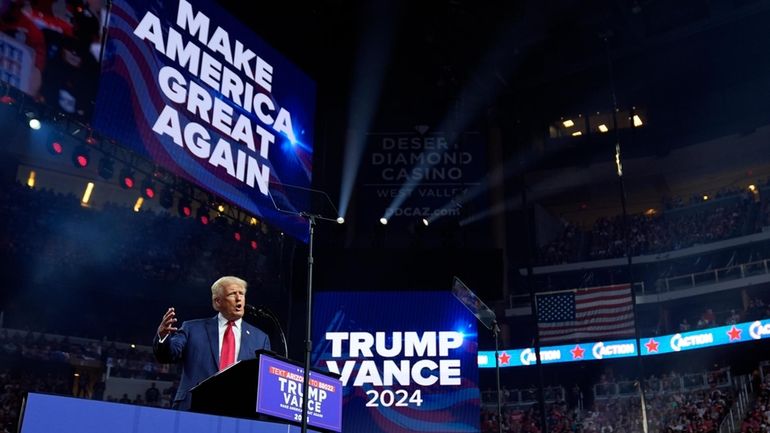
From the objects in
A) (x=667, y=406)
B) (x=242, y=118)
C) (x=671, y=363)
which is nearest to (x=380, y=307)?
(x=242, y=118)

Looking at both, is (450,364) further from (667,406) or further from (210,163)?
(667,406)

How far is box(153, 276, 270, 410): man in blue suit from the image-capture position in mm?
5883

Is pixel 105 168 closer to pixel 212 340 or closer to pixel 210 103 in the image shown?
pixel 210 103

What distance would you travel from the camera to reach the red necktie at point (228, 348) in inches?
241

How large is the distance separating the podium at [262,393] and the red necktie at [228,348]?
1.38ft

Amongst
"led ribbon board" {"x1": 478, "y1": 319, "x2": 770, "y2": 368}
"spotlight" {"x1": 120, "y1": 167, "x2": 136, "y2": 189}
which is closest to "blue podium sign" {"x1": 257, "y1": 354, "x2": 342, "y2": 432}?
"spotlight" {"x1": 120, "y1": 167, "x2": 136, "y2": 189}

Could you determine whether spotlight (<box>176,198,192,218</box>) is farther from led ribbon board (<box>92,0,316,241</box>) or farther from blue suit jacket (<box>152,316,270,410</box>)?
blue suit jacket (<box>152,316,270,410</box>)

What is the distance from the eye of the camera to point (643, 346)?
28500 millimetres

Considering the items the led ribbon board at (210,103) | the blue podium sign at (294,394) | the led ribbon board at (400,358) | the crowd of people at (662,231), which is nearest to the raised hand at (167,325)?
the blue podium sign at (294,394)

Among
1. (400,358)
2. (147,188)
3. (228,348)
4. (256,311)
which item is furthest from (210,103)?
(400,358)

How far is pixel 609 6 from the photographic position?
810 inches

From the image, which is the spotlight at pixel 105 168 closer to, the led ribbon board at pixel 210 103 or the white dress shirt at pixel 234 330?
the led ribbon board at pixel 210 103

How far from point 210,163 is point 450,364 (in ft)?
27.9

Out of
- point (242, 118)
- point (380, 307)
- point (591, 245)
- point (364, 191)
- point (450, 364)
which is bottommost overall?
point (450, 364)
